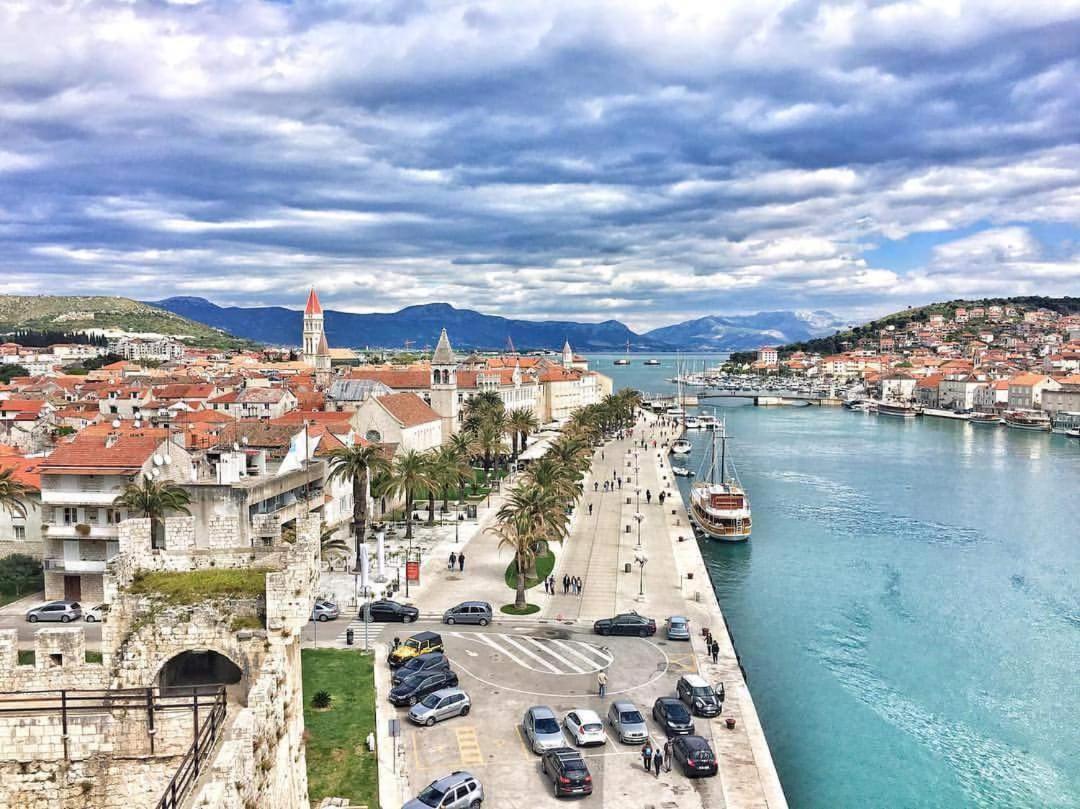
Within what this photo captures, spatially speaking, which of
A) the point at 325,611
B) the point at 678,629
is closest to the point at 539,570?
the point at 678,629

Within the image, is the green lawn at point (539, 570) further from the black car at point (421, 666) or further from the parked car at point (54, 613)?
the parked car at point (54, 613)

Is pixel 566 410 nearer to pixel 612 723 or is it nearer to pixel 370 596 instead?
pixel 370 596

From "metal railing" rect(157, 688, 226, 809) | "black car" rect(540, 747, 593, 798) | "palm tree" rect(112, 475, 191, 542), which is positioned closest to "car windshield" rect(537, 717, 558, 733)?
"black car" rect(540, 747, 593, 798)

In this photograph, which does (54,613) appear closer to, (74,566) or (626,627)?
(74,566)

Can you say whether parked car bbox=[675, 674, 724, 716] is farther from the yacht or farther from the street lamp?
the yacht

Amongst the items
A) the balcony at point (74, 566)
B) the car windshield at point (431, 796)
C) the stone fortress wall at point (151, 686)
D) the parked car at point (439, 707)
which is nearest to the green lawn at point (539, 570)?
the parked car at point (439, 707)

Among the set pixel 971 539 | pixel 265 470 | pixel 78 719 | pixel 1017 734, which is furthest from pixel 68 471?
pixel 971 539
